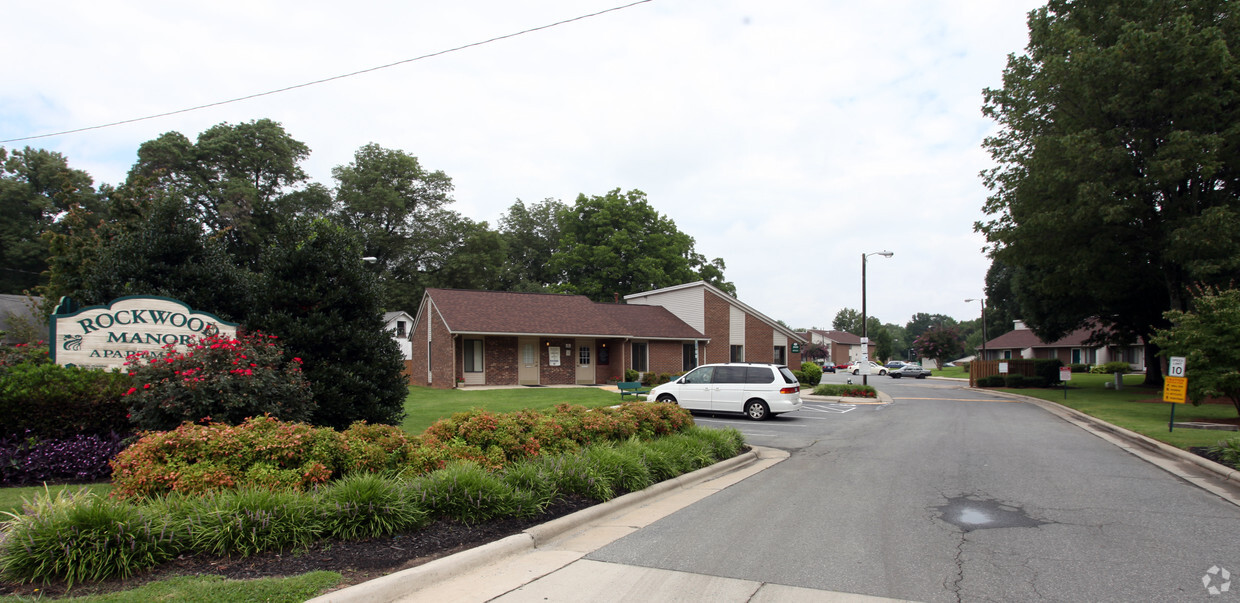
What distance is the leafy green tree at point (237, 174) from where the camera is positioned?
42000mm

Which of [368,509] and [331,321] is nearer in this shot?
[368,509]

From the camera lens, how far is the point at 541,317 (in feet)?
104

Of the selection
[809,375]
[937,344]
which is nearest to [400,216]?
[809,375]

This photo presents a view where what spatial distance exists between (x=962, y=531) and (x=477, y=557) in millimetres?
4934

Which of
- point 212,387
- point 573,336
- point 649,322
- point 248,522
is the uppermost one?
point 649,322

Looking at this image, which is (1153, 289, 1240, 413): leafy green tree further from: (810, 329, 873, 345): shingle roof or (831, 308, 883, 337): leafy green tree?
(831, 308, 883, 337): leafy green tree

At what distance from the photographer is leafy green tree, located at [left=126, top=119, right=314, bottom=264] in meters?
42.0

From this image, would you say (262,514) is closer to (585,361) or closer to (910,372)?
(585,361)

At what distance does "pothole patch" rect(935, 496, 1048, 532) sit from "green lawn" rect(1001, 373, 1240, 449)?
7568 millimetres

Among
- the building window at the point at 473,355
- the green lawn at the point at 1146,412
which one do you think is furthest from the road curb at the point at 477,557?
the building window at the point at 473,355

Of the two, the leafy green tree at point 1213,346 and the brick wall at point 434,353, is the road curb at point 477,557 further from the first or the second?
the brick wall at point 434,353

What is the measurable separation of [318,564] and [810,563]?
402 cm

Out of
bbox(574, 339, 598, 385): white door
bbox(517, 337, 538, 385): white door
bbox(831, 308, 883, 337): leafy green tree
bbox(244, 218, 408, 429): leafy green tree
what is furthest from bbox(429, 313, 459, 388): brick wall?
bbox(831, 308, 883, 337): leafy green tree

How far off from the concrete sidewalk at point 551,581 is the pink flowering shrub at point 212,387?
3.96 m
